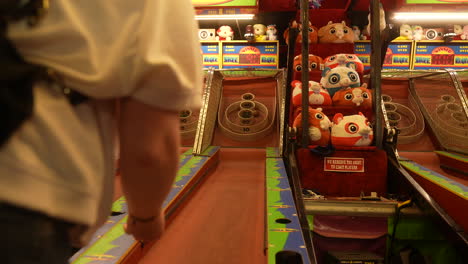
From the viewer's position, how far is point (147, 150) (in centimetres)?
43

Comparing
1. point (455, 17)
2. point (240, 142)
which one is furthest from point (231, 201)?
point (455, 17)

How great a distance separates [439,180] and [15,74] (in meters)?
2.59

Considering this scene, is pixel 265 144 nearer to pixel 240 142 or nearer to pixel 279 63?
pixel 240 142

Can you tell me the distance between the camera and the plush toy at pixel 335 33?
→ 3.30 meters

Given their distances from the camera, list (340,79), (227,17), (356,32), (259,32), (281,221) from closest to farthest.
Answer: (281,221) → (340,79) → (356,32) → (227,17) → (259,32)

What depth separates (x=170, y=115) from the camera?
17.3 inches

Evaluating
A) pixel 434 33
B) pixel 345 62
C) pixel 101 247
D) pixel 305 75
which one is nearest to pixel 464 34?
pixel 434 33

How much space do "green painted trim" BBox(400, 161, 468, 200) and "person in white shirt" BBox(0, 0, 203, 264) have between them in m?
2.07

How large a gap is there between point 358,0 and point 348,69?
1723mm

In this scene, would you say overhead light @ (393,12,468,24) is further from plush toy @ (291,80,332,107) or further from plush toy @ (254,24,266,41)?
plush toy @ (291,80,332,107)

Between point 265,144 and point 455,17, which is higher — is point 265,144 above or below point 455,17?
below

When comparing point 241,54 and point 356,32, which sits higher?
point 356,32

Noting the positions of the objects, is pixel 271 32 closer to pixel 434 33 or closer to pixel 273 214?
pixel 434 33

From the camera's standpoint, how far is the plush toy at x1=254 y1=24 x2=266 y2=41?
257 inches
